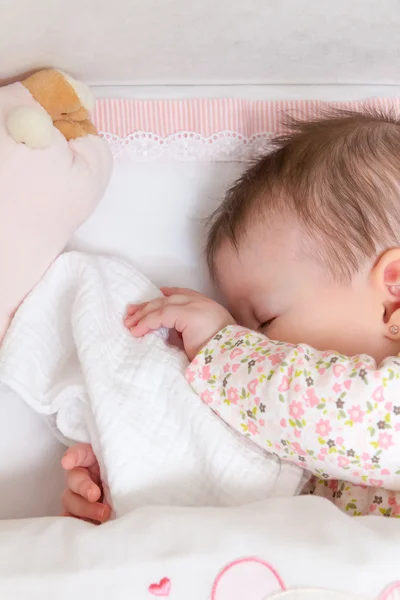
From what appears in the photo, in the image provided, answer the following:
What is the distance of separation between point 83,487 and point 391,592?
0.39m

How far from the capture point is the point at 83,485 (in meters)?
0.85

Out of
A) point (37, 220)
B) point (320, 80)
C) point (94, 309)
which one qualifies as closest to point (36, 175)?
point (37, 220)

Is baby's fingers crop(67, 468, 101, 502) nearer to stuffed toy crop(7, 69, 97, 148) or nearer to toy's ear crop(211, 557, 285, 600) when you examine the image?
toy's ear crop(211, 557, 285, 600)

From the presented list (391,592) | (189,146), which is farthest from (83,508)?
(189,146)

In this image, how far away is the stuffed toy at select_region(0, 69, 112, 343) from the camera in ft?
2.95

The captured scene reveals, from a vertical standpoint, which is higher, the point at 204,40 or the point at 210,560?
the point at 204,40

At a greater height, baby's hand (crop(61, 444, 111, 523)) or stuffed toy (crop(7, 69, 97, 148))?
stuffed toy (crop(7, 69, 97, 148))

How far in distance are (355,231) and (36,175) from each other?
0.43 meters

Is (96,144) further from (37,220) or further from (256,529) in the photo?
(256,529)

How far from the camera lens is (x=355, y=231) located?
890mm

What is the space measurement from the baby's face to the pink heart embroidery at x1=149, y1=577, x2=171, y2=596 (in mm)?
376

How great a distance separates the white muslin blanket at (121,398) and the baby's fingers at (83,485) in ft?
0.06

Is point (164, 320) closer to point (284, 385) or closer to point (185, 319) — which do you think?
point (185, 319)

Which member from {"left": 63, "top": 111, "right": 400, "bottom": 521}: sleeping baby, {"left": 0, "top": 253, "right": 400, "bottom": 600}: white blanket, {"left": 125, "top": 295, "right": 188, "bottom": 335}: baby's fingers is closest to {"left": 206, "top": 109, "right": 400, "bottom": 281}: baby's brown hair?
{"left": 63, "top": 111, "right": 400, "bottom": 521}: sleeping baby
